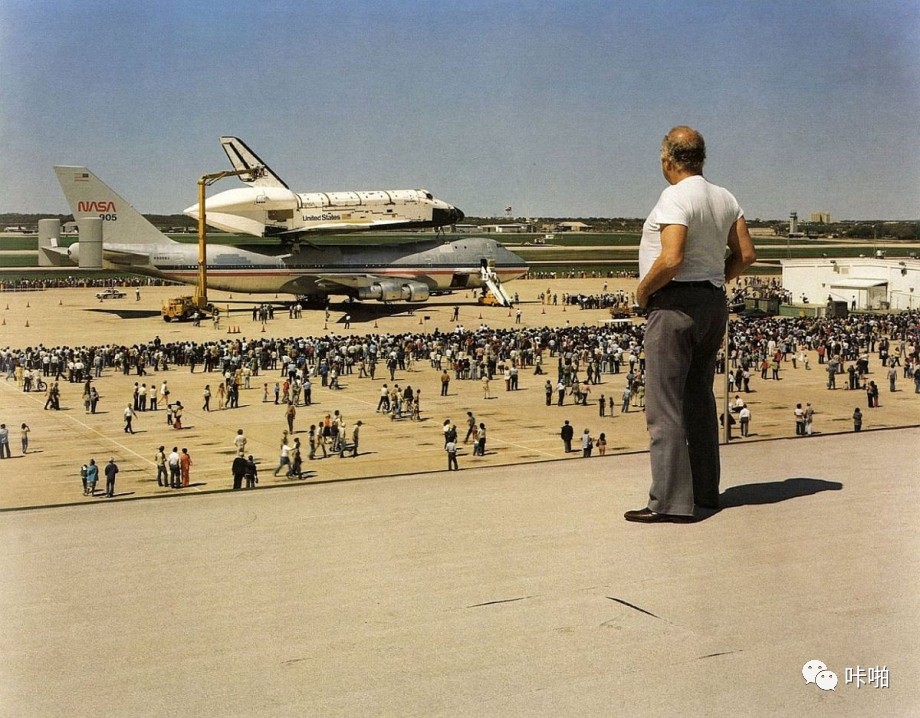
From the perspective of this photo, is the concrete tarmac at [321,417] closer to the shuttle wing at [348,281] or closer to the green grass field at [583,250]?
the shuttle wing at [348,281]

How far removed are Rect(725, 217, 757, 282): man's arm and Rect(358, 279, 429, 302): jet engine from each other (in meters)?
57.4

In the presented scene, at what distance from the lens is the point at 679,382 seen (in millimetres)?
5738

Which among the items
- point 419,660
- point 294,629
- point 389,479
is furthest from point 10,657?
point 389,479

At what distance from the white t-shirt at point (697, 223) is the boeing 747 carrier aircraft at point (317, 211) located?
6938 centimetres

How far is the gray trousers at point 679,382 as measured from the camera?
561 centimetres

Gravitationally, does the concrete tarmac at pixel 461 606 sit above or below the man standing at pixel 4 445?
above

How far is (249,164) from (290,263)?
16366 mm

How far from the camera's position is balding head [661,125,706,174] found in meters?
5.97

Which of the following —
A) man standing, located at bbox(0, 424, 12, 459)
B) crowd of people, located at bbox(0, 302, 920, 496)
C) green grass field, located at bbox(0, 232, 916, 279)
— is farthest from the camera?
green grass field, located at bbox(0, 232, 916, 279)

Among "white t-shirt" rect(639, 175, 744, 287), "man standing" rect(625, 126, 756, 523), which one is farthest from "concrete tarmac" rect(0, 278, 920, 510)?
"white t-shirt" rect(639, 175, 744, 287)

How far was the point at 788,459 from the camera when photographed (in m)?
7.48

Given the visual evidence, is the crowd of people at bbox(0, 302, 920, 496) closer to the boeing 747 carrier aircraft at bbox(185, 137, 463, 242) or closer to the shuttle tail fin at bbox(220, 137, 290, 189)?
the boeing 747 carrier aircraft at bbox(185, 137, 463, 242)

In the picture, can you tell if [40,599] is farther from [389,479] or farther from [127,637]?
[389,479]

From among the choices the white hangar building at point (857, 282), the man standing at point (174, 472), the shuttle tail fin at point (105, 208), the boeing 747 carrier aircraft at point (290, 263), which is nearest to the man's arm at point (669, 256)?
the man standing at point (174, 472)
